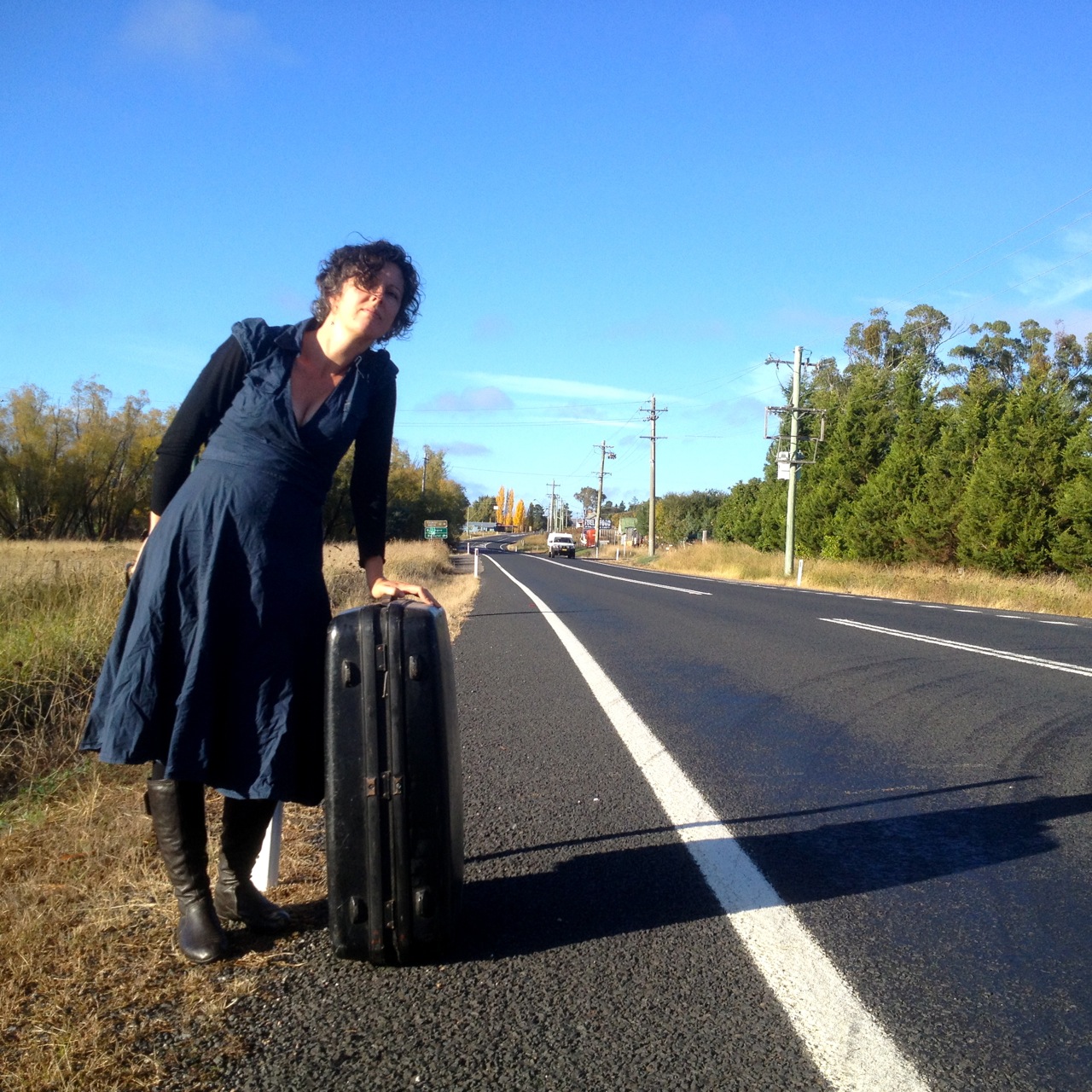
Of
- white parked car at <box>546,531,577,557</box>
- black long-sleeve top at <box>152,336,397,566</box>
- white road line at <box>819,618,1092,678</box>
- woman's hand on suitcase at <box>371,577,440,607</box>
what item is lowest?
white parked car at <box>546,531,577,557</box>

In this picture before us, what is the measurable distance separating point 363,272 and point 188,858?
1.63 metres

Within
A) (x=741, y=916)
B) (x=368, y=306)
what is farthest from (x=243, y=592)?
(x=741, y=916)

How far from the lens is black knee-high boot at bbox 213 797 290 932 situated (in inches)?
105

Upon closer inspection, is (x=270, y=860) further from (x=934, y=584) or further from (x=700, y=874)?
(x=934, y=584)

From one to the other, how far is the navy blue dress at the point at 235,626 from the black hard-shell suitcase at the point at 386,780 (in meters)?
0.13

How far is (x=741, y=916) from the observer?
9.60 ft

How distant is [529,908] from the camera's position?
2977 mm

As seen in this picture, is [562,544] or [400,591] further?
[562,544]

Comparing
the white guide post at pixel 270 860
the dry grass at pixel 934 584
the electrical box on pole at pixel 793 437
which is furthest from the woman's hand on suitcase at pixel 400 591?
the electrical box on pole at pixel 793 437

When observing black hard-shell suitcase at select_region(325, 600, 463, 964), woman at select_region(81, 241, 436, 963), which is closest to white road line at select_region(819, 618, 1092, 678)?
black hard-shell suitcase at select_region(325, 600, 463, 964)

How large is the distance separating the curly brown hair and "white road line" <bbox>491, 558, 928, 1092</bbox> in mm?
2005

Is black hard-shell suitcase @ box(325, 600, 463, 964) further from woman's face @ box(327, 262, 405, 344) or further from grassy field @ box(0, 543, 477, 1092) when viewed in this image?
woman's face @ box(327, 262, 405, 344)

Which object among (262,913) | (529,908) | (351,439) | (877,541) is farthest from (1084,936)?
(877,541)

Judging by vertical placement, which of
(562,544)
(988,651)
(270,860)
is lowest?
(562,544)
